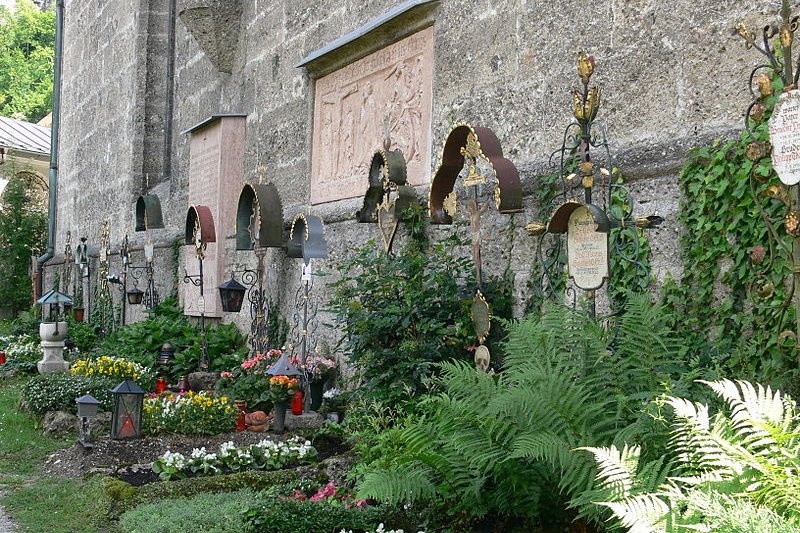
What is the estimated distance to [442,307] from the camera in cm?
630

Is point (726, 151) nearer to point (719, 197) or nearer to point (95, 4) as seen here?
point (719, 197)

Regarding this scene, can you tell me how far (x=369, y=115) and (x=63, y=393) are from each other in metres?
3.62

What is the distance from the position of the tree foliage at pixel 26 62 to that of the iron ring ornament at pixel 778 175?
34.1 m

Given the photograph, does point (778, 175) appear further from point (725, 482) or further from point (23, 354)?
point (23, 354)

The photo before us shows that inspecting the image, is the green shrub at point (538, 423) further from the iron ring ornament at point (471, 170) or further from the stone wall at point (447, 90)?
the iron ring ornament at point (471, 170)

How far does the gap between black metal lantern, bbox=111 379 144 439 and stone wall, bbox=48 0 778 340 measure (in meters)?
2.23

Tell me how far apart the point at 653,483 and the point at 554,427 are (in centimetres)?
82

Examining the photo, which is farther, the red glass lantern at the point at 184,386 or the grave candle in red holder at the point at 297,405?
the red glass lantern at the point at 184,386

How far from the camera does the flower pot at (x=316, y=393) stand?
25.5 feet

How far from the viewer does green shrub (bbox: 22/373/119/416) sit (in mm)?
8383

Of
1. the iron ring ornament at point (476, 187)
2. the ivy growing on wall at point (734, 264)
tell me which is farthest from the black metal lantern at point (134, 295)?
the ivy growing on wall at point (734, 264)

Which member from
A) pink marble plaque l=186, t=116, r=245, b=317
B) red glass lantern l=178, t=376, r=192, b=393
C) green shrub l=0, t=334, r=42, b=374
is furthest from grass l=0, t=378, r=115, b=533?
green shrub l=0, t=334, r=42, b=374

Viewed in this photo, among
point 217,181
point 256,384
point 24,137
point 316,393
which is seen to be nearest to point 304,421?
point 316,393

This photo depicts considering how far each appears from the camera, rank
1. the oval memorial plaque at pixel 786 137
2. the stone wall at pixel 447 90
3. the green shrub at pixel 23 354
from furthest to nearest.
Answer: the green shrub at pixel 23 354 → the stone wall at pixel 447 90 → the oval memorial plaque at pixel 786 137
